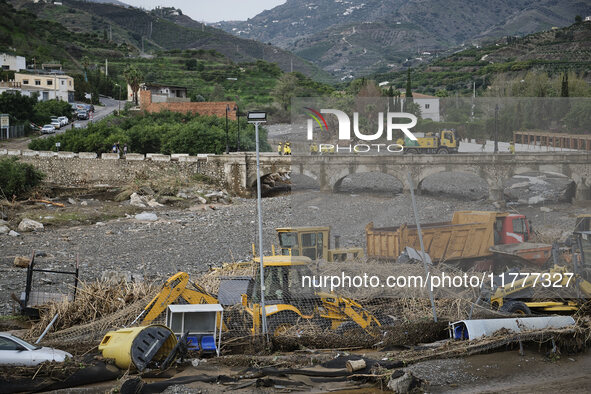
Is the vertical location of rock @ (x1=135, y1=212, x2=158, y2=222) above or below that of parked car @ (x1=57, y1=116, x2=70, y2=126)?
below

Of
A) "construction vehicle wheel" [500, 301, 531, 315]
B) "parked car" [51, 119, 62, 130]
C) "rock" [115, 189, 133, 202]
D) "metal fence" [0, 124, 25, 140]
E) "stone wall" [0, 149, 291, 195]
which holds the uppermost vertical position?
"parked car" [51, 119, 62, 130]

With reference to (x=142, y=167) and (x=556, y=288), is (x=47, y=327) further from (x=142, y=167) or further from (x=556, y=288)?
(x=142, y=167)

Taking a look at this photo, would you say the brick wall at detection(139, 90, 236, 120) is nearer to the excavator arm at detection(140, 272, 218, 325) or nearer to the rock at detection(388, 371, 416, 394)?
the excavator arm at detection(140, 272, 218, 325)

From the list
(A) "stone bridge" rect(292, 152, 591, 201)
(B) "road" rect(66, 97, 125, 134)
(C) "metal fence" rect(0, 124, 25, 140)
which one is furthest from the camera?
(B) "road" rect(66, 97, 125, 134)

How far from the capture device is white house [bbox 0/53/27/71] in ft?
214

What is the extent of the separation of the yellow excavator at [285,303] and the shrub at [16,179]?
23.6 meters

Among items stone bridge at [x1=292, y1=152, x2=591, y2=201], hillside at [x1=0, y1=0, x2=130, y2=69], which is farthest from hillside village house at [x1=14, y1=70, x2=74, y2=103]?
stone bridge at [x1=292, y1=152, x2=591, y2=201]

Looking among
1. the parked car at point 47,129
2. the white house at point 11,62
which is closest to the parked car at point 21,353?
the parked car at point 47,129

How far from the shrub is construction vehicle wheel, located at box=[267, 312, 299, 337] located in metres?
24.5

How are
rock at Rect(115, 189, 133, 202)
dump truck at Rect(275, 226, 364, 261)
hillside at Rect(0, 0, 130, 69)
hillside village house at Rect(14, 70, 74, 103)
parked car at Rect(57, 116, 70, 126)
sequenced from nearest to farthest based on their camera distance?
dump truck at Rect(275, 226, 364, 261) < rock at Rect(115, 189, 133, 202) < parked car at Rect(57, 116, 70, 126) < hillside village house at Rect(14, 70, 74, 103) < hillside at Rect(0, 0, 130, 69)

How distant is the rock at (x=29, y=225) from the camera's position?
24153mm

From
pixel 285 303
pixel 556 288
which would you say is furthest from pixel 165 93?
pixel 556 288

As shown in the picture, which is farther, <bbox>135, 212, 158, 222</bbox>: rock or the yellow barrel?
<bbox>135, 212, 158, 222</bbox>: rock

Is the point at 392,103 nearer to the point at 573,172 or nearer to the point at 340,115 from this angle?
the point at 340,115
